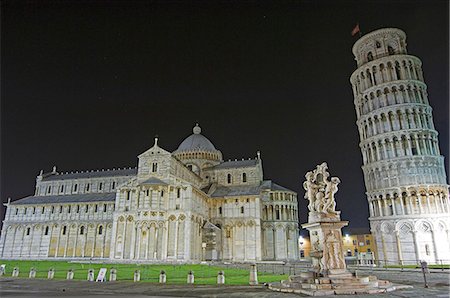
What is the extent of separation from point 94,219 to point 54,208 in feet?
31.8

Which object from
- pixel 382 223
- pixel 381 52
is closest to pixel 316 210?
pixel 382 223

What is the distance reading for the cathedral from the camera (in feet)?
147

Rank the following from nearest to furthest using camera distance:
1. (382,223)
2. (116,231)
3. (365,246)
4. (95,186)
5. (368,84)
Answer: (382,223), (116,231), (368,84), (95,186), (365,246)

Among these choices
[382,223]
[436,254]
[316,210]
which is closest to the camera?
[316,210]

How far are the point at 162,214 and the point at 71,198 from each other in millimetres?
27830

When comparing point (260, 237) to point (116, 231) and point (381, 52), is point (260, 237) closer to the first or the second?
point (116, 231)

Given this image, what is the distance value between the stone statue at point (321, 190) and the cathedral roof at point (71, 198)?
48.7 m

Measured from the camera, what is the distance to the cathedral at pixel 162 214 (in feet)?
147

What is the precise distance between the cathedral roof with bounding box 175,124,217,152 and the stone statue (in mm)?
50718

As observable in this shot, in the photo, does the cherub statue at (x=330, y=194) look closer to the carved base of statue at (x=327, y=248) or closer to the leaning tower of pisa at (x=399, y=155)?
the carved base of statue at (x=327, y=248)

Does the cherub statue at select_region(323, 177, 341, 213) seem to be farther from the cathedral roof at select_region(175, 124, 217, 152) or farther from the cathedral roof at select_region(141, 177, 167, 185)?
the cathedral roof at select_region(175, 124, 217, 152)

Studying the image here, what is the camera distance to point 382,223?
1684 inches

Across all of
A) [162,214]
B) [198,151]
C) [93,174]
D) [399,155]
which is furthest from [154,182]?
[399,155]

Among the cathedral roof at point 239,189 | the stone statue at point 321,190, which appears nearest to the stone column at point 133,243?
the cathedral roof at point 239,189
